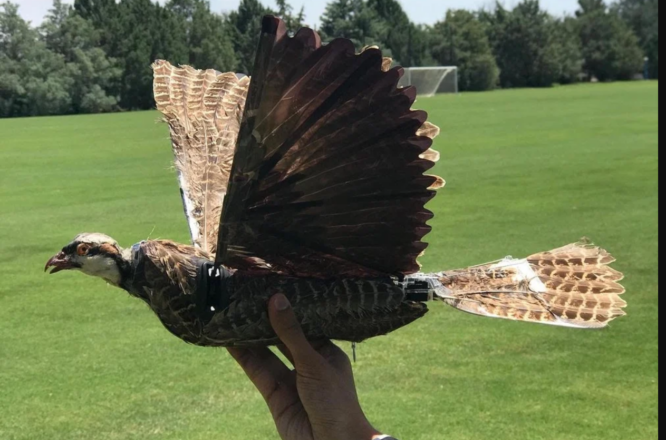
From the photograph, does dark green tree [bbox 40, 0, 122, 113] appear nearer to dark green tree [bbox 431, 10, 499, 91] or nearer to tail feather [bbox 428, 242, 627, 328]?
tail feather [bbox 428, 242, 627, 328]

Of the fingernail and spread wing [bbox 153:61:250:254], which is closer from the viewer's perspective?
the fingernail

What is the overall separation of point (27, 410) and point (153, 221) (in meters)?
4.55

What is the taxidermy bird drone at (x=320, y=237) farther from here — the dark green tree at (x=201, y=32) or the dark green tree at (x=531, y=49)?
the dark green tree at (x=531, y=49)

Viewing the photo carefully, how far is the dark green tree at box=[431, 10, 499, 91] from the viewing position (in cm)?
4856

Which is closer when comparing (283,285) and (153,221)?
(283,285)

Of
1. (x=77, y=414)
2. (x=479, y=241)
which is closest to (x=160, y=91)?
(x=77, y=414)

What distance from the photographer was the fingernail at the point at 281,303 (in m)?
1.43

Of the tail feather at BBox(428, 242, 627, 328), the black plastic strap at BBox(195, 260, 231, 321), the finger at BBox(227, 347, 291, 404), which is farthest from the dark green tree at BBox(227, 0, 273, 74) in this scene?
the black plastic strap at BBox(195, 260, 231, 321)

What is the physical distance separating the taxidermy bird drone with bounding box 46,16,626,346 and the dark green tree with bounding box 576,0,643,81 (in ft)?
189

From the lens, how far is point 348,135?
1.42 meters

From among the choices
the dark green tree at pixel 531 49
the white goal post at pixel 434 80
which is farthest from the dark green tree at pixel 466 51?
the white goal post at pixel 434 80

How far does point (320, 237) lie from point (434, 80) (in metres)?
41.5

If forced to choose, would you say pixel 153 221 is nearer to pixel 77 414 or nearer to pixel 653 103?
pixel 77 414

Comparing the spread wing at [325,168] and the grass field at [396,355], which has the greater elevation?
the spread wing at [325,168]
